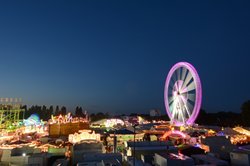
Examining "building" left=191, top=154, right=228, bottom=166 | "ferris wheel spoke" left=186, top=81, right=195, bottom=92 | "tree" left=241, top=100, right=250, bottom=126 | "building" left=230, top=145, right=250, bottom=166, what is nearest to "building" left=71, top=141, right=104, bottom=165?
"building" left=191, top=154, right=228, bottom=166

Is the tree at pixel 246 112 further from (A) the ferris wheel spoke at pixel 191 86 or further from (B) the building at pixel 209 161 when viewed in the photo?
(B) the building at pixel 209 161

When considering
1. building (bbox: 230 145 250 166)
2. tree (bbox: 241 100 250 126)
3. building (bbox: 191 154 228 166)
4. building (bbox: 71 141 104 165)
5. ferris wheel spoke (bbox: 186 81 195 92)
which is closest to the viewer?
building (bbox: 230 145 250 166)

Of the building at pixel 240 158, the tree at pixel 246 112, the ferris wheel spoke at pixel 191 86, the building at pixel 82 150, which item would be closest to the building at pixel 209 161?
the building at pixel 240 158

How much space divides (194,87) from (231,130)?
235 inches

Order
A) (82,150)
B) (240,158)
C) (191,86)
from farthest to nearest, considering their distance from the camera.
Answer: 1. (191,86)
2. (82,150)
3. (240,158)

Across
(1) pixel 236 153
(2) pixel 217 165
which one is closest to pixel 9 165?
(2) pixel 217 165

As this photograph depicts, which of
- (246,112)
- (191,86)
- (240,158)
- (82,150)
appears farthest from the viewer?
(246,112)

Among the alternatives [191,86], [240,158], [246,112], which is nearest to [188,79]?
[191,86]

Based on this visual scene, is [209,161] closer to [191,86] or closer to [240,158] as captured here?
[240,158]

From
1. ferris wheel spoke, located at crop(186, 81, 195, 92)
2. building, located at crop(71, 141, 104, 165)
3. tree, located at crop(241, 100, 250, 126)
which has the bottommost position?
building, located at crop(71, 141, 104, 165)

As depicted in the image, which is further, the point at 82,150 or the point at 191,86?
the point at 191,86

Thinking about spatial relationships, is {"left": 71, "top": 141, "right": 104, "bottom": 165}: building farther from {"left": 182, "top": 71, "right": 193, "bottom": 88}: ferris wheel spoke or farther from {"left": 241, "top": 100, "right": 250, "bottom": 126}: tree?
{"left": 241, "top": 100, "right": 250, "bottom": 126}: tree

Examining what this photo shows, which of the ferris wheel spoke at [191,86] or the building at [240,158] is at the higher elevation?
the ferris wheel spoke at [191,86]

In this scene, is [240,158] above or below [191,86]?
below
